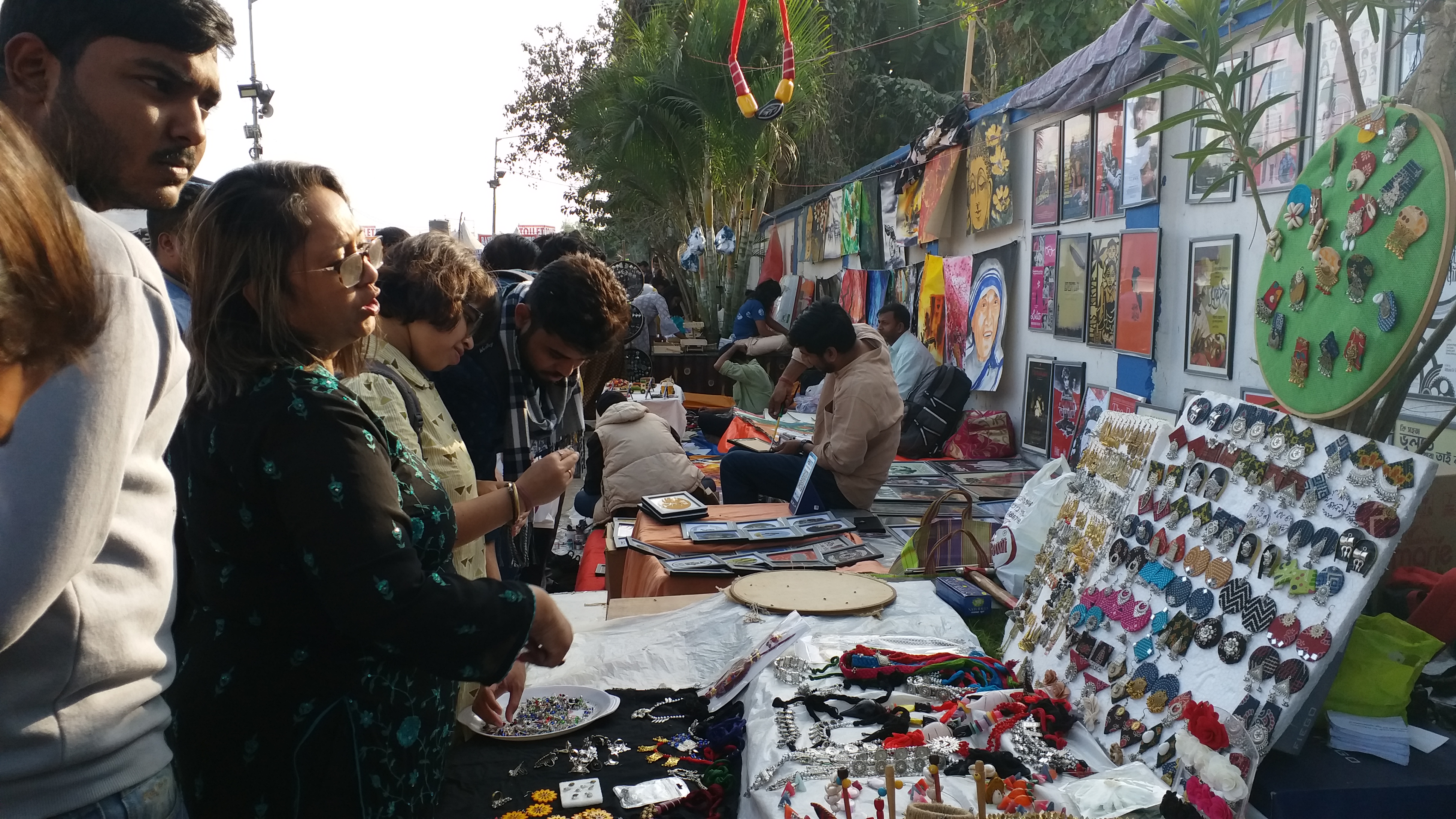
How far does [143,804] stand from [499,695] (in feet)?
3.63

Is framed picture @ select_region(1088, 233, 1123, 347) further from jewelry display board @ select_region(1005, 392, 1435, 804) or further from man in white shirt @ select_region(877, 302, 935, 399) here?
jewelry display board @ select_region(1005, 392, 1435, 804)

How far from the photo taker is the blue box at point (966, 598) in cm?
273

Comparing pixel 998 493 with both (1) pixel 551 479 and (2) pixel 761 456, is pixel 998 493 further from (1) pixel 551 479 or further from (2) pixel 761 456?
(1) pixel 551 479

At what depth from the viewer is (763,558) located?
11.1ft

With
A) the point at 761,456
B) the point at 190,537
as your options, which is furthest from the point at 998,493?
the point at 190,537

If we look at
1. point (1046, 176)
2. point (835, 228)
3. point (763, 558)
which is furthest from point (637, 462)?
point (835, 228)

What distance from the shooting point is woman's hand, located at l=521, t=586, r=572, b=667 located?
131cm

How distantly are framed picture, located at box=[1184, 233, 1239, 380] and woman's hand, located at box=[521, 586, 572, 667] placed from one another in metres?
3.50

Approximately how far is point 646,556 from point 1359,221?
8.33 ft

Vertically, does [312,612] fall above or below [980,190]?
below

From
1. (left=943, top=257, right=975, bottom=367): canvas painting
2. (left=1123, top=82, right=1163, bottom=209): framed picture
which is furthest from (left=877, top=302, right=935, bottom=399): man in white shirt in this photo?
(left=1123, top=82, right=1163, bottom=209): framed picture

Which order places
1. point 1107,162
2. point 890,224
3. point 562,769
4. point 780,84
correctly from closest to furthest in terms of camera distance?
point 562,769 < point 1107,162 < point 780,84 < point 890,224

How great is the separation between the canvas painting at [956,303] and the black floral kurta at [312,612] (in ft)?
19.0

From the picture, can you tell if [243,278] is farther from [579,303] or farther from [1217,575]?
[1217,575]
